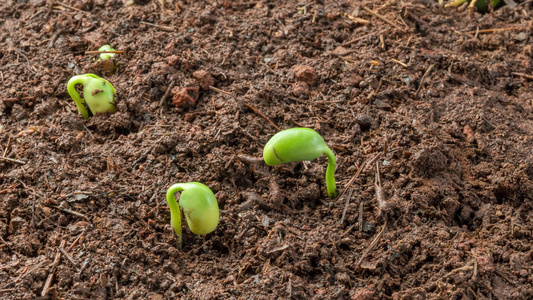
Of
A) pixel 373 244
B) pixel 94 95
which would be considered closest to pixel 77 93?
pixel 94 95

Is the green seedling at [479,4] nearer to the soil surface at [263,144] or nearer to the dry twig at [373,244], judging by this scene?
the soil surface at [263,144]

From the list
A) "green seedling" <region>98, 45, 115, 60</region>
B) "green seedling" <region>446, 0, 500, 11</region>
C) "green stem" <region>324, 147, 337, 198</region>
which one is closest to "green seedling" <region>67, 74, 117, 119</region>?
"green seedling" <region>98, 45, 115, 60</region>

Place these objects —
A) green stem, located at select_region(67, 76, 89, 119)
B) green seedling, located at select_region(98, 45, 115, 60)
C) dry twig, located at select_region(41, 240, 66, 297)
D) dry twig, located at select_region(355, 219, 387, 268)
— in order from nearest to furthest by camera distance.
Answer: dry twig, located at select_region(41, 240, 66, 297), dry twig, located at select_region(355, 219, 387, 268), green stem, located at select_region(67, 76, 89, 119), green seedling, located at select_region(98, 45, 115, 60)

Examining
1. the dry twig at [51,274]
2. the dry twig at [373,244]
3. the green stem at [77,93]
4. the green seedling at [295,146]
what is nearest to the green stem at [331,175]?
the green seedling at [295,146]

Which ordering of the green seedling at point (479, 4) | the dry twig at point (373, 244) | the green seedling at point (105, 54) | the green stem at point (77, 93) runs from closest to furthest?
the dry twig at point (373, 244)
the green stem at point (77, 93)
the green seedling at point (105, 54)
the green seedling at point (479, 4)

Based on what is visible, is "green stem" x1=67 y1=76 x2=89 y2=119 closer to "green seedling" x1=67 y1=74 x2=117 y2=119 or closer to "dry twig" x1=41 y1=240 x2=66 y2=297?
"green seedling" x1=67 y1=74 x2=117 y2=119

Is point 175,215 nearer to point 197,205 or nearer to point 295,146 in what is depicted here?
point 197,205
